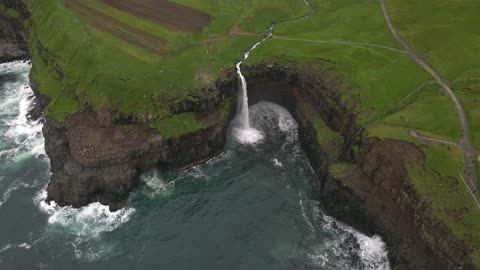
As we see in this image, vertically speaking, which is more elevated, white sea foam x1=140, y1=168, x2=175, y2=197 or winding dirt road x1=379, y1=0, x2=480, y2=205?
winding dirt road x1=379, y1=0, x2=480, y2=205

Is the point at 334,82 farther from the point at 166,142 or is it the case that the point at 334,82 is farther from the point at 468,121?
the point at 166,142

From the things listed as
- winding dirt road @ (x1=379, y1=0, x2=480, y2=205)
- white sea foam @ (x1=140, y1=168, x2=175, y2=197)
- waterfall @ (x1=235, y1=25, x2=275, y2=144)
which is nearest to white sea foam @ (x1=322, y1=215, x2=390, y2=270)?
winding dirt road @ (x1=379, y1=0, x2=480, y2=205)

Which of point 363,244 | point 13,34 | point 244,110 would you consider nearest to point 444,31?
point 244,110

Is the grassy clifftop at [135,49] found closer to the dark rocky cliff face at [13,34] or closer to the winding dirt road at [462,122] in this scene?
the dark rocky cliff face at [13,34]

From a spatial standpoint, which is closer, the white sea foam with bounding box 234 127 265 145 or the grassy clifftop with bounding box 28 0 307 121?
the grassy clifftop with bounding box 28 0 307 121

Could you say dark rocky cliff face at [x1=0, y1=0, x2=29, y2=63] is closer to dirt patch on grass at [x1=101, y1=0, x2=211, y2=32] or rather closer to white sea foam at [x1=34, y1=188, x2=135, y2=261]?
dirt patch on grass at [x1=101, y1=0, x2=211, y2=32]

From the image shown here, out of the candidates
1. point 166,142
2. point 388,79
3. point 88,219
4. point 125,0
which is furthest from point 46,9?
point 388,79
